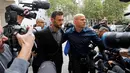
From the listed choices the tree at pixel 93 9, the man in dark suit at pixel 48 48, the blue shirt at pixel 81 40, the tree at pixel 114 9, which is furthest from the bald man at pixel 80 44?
the tree at pixel 93 9

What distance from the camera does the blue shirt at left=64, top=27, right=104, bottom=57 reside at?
588cm

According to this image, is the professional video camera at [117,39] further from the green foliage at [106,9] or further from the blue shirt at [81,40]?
the green foliage at [106,9]

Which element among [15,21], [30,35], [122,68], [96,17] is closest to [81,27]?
[122,68]

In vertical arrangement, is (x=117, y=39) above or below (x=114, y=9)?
above

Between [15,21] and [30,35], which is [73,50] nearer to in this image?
[15,21]

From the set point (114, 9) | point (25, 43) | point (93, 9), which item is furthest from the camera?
point (93, 9)

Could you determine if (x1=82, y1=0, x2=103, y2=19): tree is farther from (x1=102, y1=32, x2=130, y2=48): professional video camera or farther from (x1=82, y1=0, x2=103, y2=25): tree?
(x1=102, y1=32, x2=130, y2=48): professional video camera

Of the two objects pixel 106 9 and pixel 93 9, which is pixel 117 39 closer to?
pixel 106 9

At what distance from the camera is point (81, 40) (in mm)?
5883

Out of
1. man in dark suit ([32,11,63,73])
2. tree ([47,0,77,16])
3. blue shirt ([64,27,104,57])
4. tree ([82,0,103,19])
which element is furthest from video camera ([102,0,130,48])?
tree ([47,0,77,16])

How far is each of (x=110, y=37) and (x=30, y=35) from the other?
0.56 metres

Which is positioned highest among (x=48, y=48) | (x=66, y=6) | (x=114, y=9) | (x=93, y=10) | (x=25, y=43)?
(x=25, y=43)

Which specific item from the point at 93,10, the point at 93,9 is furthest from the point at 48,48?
the point at 93,9

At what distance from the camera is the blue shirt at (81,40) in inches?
231
